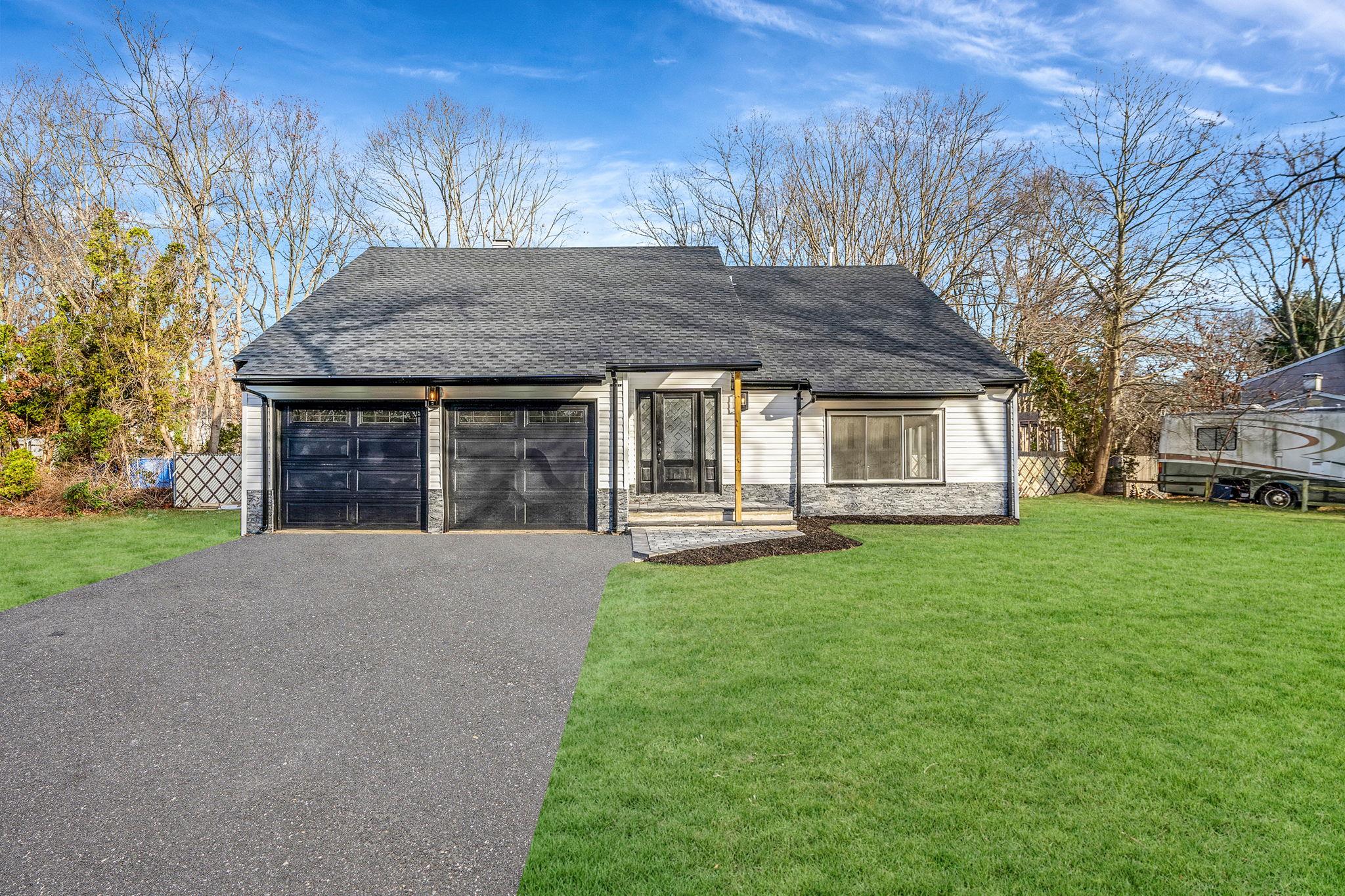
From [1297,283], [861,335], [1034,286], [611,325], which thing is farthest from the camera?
[1297,283]

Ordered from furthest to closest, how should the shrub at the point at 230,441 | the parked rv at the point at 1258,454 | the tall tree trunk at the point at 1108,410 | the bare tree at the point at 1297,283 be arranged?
the bare tree at the point at 1297,283, the shrub at the point at 230,441, the tall tree trunk at the point at 1108,410, the parked rv at the point at 1258,454

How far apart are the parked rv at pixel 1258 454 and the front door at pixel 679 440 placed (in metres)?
12.4

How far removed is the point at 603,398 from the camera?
10.9m

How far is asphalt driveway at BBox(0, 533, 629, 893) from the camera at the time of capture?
2531 millimetres

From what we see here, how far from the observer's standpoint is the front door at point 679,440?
1246 cm

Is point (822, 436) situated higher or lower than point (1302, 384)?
lower

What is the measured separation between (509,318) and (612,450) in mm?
3573

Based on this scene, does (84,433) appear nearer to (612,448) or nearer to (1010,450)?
(612,448)

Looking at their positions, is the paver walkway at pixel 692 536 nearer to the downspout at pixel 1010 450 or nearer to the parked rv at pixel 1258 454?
the downspout at pixel 1010 450

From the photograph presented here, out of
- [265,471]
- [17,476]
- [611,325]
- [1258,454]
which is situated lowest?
[17,476]

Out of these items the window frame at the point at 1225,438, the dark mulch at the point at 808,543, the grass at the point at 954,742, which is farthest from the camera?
the window frame at the point at 1225,438

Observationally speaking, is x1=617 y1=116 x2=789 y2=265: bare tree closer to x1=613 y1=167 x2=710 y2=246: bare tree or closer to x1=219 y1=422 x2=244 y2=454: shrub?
x1=613 y1=167 x2=710 y2=246: bare tree

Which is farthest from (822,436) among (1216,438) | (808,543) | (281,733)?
(1216,438)

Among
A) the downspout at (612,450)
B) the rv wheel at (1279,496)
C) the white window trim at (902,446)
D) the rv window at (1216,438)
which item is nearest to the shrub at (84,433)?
the downspout at (612,450)
